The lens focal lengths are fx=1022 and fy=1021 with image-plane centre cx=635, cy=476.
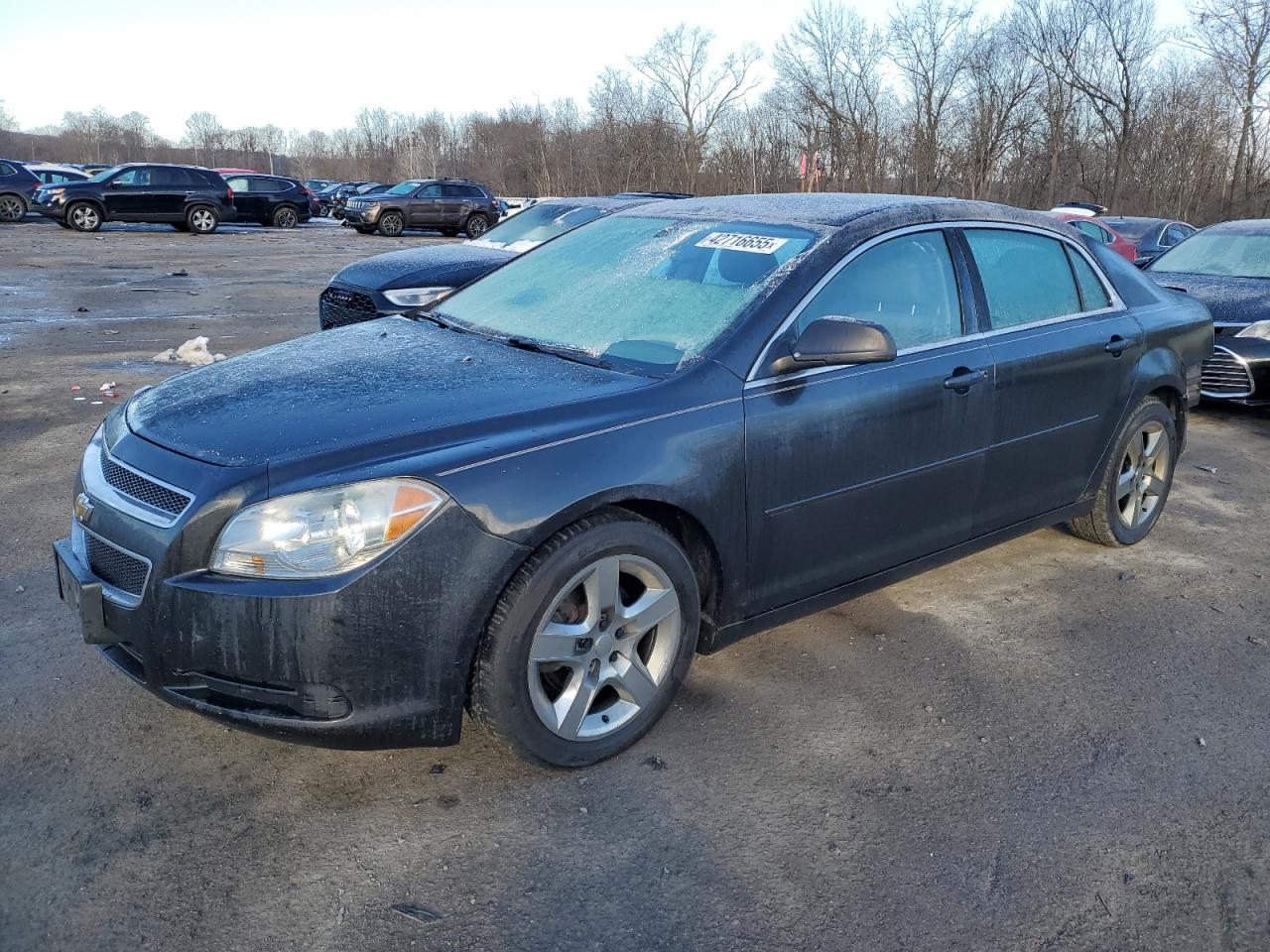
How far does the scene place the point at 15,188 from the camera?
2783 centimetres

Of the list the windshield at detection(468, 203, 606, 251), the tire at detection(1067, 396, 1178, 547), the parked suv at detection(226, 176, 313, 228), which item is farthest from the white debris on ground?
the parked suv at detection(226, 176, 313, 228)

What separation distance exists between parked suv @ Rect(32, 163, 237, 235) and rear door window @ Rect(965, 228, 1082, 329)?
26072 millimetres

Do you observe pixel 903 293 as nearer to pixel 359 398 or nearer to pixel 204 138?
pixel 359 398

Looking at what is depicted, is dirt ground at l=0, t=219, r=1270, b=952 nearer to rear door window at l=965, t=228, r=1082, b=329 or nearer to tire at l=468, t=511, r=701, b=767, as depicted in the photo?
tire at l=468, t=511, r=701, b=767

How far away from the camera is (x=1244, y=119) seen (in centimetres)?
3319

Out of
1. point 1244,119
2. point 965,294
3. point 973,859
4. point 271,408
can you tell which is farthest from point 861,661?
point 1244,119

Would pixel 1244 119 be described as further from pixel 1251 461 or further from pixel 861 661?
pixel 861 661

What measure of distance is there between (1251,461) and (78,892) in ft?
23.7

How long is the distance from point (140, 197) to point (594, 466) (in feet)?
90.1

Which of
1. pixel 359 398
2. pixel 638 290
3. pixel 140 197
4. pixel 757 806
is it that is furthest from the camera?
pixel 140 197

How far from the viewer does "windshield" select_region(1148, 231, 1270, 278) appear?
355 inches

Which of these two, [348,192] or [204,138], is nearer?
[348,192]

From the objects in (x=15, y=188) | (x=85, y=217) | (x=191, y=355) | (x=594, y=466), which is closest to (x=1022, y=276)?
(x=594, y=466)

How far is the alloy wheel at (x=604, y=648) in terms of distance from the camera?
2891 mm
